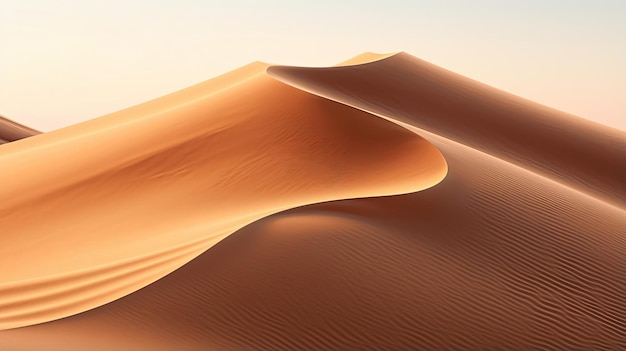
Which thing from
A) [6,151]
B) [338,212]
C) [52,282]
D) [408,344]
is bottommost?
[408,344]

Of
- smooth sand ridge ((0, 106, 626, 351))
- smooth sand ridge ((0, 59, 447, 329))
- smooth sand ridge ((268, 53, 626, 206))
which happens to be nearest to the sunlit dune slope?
smooth sand ridge ((0, 106, 626, 351))

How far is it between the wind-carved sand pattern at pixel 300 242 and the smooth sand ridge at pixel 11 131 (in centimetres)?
2676

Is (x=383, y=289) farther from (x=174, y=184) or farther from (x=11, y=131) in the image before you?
(x=11, y=131)

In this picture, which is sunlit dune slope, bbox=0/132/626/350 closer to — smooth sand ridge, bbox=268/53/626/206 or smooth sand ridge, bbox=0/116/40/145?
smooth sand ridge, bbox=268/53/626/206

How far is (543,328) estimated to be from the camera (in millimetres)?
8734

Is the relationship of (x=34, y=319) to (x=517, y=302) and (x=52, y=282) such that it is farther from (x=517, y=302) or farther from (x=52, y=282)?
(x=517, y=302)

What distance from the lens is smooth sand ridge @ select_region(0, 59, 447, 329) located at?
30.9ft

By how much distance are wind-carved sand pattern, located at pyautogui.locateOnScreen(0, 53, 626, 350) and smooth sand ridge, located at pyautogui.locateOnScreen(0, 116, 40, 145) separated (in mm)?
26765

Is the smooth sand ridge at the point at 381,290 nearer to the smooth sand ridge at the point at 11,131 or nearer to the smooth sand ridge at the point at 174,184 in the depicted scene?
the smooth sand ridge at the point at 174,184

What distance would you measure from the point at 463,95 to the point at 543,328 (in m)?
15.9

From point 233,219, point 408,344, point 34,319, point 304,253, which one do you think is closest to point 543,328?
point 408,344

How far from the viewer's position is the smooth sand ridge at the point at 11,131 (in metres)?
44.4

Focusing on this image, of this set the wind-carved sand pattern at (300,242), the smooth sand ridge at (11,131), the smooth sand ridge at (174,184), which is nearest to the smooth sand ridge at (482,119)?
the wind-carved sand pattern at (300,242)

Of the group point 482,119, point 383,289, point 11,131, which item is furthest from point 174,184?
point 11,131
